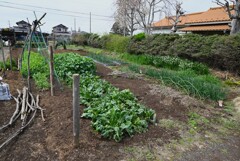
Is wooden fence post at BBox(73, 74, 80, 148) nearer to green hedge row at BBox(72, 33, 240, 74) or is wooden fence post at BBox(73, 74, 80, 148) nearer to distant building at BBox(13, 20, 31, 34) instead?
distant building at BBox(13, 20, 31, 34)

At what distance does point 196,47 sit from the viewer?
23.5 feet

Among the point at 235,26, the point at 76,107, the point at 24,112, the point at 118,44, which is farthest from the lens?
the point at 118,44

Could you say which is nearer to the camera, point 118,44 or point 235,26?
point 235,26

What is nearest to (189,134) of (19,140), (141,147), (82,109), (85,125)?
(141,147)

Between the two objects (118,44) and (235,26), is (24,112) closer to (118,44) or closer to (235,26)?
(235,26)

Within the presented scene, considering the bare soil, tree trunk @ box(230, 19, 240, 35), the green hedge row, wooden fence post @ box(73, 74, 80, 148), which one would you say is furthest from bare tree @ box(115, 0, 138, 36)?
wooden fence post @ box(73, 74, 80, 148)

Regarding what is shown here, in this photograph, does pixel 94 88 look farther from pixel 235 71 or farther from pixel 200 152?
pixel 235 71

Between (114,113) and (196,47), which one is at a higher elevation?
(196,47)

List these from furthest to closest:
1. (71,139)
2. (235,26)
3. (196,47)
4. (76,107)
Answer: (235,26) < (196,47) < (71,139) < (76,107)

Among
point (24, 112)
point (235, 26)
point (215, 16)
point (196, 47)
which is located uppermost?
point (215, 16)

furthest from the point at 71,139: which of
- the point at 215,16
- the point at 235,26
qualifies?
the point at 215,16

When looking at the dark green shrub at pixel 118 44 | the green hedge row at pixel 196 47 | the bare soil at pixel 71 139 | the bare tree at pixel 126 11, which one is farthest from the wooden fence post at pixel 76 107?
the bare tree at pixel 126 11

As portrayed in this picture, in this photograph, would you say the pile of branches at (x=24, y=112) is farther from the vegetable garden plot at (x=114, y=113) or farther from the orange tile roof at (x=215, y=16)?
the orange tile roof at (x=215, y=16)

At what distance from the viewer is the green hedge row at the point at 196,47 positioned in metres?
6.14
